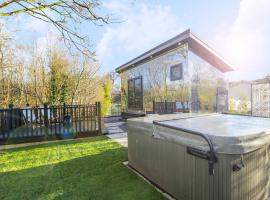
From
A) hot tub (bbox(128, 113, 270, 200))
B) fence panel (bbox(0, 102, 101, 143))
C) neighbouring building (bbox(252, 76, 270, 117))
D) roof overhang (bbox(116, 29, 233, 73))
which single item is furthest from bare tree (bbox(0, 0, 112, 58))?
neighbouring building (bbox(252, 76, 270, 117))

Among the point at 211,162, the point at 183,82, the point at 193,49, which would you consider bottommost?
the point at 211,162

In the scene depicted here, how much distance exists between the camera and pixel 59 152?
5855 mm

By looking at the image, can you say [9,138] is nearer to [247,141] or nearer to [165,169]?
[165,169]

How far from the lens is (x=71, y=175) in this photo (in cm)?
408

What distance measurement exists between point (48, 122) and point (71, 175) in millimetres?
4348

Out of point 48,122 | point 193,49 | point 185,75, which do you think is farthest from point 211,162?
Answer: point 193,49

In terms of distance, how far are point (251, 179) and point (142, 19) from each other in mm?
6736

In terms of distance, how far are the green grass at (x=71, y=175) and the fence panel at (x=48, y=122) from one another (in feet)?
3.77

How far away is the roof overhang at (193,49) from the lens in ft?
26.6

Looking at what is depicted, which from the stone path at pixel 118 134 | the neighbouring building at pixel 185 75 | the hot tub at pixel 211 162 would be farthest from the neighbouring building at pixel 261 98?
the hot tub at pixel 211 162

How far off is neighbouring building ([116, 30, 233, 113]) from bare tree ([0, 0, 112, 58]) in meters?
3.49

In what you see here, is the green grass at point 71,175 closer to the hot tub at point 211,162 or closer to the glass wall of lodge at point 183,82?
the hot tub at point 211,162

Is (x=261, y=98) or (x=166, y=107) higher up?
(x=261, y=98)

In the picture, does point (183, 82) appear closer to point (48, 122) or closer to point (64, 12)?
point (64, 12)
